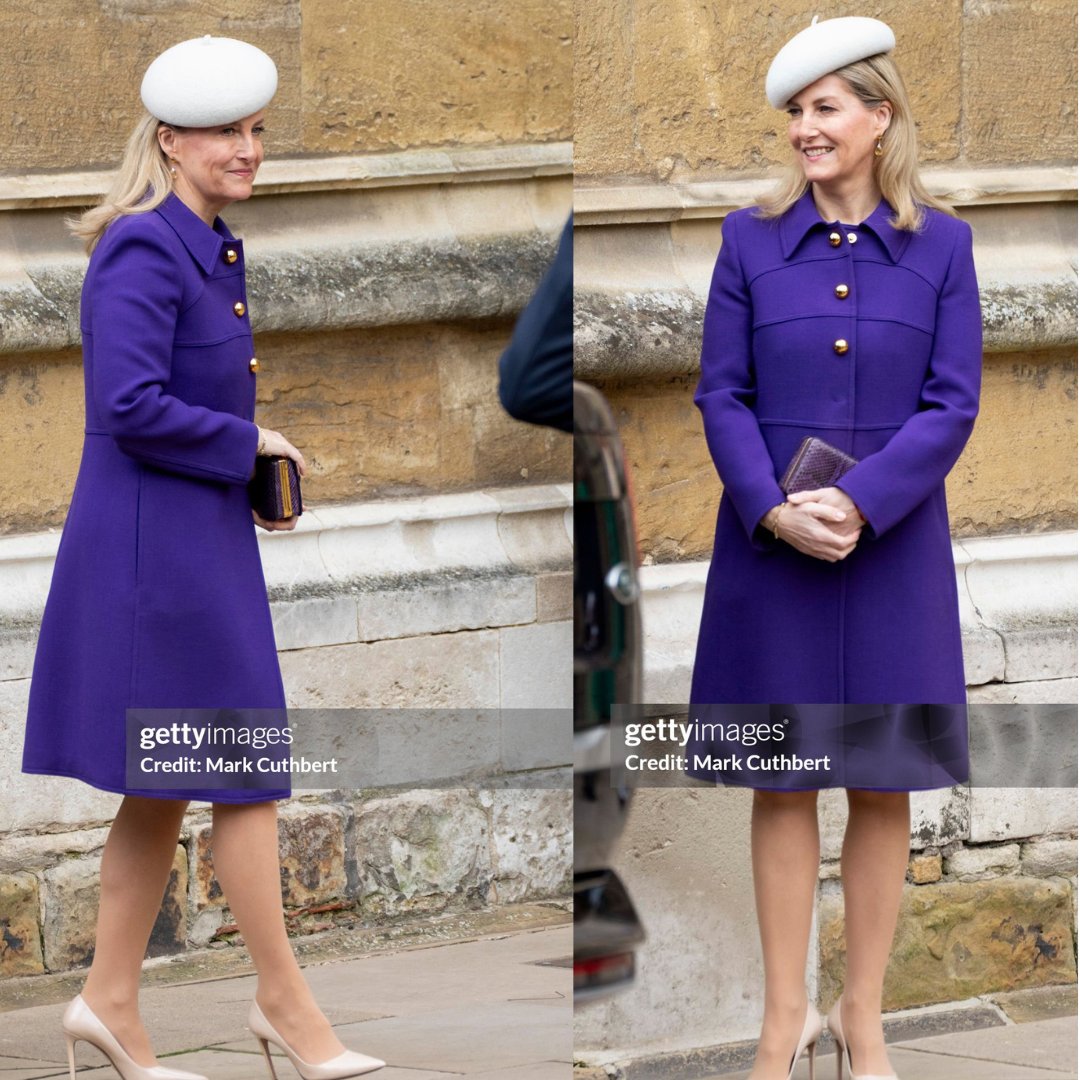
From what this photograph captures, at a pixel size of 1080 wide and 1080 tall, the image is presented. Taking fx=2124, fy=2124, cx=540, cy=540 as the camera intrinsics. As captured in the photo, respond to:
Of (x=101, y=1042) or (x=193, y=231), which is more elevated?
(x=193, y=231)

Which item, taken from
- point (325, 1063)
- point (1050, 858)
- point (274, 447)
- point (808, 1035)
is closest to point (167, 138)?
point (274, 447)

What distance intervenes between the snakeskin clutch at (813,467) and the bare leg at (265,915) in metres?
0.89

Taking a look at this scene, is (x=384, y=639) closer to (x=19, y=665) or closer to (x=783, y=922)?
(x=19, y=665)

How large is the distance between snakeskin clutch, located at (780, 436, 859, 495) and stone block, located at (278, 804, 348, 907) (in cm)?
136

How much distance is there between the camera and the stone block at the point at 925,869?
12.4 feet

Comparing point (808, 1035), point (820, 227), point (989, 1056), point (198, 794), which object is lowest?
point (989, 1056)

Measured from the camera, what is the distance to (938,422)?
285cm

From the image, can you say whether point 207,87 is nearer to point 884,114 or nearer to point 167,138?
point 167,138

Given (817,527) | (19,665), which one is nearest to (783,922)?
(817,527)

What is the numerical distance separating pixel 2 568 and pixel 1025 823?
1888 millimetres

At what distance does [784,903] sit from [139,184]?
4.42 ft

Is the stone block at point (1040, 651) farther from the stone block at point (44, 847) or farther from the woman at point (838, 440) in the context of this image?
the stone block at point (44, 847)

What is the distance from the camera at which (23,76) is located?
3.65m

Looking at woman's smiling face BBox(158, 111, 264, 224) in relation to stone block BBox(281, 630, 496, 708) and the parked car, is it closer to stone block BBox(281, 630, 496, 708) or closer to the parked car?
the parked car
